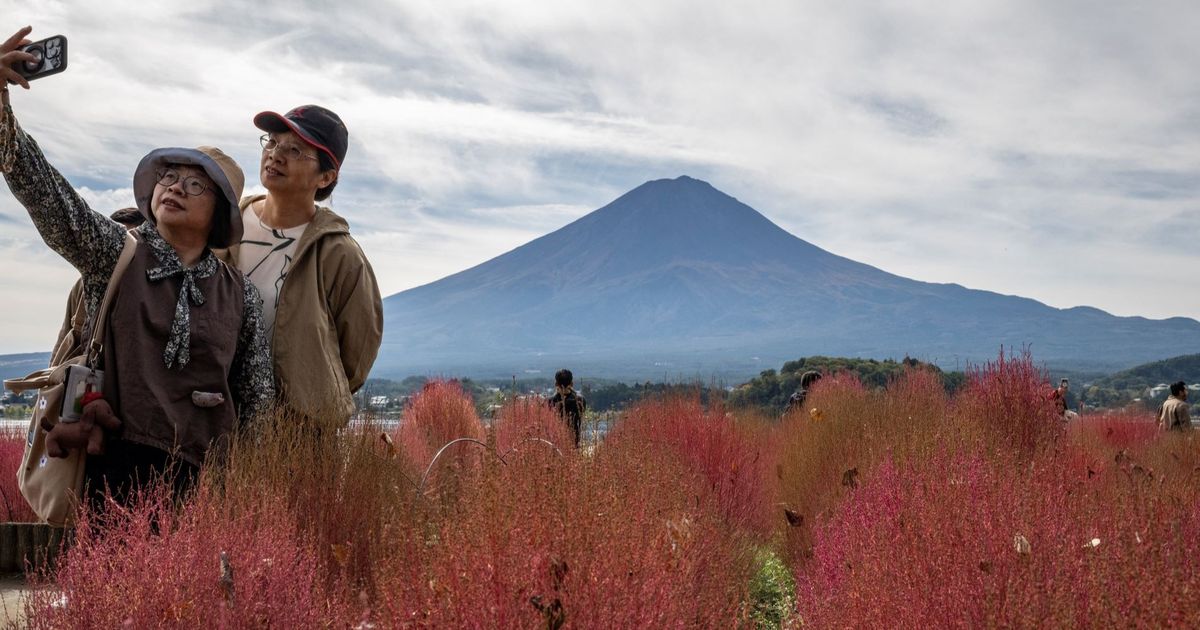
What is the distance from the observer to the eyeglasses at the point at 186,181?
123 inches

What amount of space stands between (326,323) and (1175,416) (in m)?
11.9

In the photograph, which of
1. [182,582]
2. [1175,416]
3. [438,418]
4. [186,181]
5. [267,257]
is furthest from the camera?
[1175,416]

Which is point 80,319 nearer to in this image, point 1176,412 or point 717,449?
point 717,449

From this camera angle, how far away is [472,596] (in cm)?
221

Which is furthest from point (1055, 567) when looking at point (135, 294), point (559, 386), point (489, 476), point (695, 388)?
point (559, 386)

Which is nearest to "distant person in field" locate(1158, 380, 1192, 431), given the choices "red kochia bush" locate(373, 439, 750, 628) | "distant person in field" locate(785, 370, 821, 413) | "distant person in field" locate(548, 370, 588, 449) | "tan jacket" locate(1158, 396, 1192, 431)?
"tan jacket" locate(1158, 396, 1192, 431)

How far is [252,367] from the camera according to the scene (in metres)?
3.23

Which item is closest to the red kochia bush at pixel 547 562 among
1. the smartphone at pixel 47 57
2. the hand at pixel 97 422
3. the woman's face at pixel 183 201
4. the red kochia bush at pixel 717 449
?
the hand at pixel 97 422

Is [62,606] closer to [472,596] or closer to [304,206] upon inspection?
[472,596]

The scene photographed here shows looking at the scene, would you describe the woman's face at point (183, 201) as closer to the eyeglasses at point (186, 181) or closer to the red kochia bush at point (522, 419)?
the eyeglasses at point (186, 181)

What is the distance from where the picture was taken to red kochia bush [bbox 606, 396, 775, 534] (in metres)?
6.95

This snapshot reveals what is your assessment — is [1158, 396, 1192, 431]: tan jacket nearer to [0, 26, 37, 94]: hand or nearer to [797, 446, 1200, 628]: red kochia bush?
[797, 446, 1200, 628]: red kochia bush

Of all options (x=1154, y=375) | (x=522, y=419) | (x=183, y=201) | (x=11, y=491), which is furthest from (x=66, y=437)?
(x=1154, y=375)

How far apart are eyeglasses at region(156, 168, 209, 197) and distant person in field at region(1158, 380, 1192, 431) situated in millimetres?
11855
